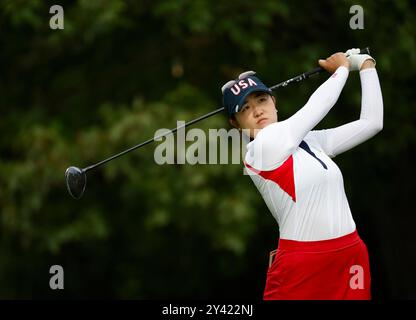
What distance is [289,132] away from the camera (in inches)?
166

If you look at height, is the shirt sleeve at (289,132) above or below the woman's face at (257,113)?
below

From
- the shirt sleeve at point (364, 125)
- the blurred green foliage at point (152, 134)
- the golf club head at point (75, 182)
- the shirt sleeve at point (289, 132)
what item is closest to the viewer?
the shirt sleeve at point (289, 132)

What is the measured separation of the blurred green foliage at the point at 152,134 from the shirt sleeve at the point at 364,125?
468 cm

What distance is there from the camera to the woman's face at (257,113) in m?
4.50

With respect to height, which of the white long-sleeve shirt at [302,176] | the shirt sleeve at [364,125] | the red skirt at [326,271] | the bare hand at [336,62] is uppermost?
the bare hand at [336,62]

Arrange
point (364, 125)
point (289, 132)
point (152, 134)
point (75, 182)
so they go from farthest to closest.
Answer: point (152, 134)
point (75, 182)
point (364, 125)
point (289, 132)

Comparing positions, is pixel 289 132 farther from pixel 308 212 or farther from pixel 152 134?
pixel 152 134

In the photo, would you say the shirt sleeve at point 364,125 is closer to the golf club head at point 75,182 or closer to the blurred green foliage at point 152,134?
the golf club head at point 75,182

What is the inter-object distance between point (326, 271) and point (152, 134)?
5.14 meters

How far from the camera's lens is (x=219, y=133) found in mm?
8992

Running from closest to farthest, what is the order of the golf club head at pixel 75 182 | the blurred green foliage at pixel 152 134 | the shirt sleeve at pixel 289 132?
the shirt sleeve at pixel 289 132 → the golf club head at pixel 75 182 → the blurred green foliage at pixel 152 134

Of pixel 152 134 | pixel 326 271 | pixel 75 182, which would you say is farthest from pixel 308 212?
pixel 152 134

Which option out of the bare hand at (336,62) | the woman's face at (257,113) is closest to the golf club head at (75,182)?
the woman's face at (257,113)

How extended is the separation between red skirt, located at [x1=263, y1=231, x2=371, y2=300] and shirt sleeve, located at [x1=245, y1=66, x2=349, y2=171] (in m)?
0.38
